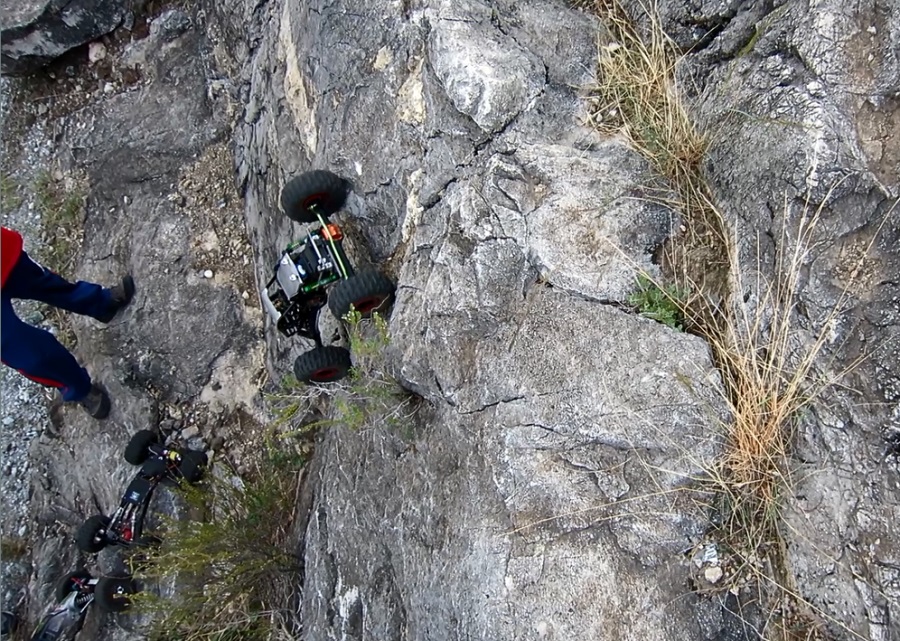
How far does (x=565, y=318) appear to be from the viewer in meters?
2.65

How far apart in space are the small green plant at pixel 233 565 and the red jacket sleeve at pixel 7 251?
4.93ft

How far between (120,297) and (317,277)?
191 cm

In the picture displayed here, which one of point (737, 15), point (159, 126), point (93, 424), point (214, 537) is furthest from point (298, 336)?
point (737, 15)

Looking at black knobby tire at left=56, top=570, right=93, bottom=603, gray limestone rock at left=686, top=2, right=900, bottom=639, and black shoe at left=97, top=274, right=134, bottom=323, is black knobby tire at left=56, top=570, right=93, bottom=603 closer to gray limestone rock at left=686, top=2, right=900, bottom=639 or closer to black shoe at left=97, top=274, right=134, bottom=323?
black shoe at left=97, top=274, right=134, bottom=323

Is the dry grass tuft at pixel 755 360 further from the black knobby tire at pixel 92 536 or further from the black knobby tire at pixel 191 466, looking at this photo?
the black knobby tire at pixel 92 536

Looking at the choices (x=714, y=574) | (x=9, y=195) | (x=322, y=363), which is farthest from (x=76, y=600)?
(x=714, y=574)

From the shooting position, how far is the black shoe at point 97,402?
4.62 m

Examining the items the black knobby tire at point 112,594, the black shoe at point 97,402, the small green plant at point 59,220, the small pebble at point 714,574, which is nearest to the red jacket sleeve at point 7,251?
the black shoe at point 97,402

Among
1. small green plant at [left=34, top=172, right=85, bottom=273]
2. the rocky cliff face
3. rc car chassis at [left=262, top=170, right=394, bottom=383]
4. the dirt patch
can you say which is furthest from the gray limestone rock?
A: small green plant at [left=34, top=172, right=85, bottom=273]

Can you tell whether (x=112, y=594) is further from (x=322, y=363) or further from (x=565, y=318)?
(x=565, y=318)

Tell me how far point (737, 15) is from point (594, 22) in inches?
24.8

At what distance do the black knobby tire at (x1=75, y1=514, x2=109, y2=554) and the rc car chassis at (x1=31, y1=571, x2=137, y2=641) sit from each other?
192mm

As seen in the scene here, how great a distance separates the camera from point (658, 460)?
242 cm

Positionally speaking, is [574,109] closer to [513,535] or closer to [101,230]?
[513,535]
